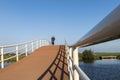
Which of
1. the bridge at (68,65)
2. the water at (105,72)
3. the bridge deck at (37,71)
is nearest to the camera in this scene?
the bridge at (68,65)

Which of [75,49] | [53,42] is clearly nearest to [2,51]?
[75,49]

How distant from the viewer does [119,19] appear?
4.29 feet

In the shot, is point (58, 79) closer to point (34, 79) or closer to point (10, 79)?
point (34, 79)

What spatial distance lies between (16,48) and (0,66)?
6.09 feet

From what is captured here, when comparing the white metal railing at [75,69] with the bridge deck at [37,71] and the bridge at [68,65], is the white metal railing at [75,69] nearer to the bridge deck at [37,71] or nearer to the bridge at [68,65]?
the bridge at [68,65]

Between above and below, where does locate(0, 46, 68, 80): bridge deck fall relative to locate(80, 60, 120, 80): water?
above

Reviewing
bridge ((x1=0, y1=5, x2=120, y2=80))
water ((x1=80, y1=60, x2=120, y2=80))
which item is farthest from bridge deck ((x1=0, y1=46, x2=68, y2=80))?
water ((x1=80, y1=60, x2=120, y2=80))

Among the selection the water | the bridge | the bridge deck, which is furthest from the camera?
the water

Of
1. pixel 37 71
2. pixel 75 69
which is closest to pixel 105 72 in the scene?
pixel 37 71

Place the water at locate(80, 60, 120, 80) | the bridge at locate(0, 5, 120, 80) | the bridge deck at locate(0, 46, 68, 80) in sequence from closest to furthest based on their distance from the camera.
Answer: the bridge at locate(0, 5, 120, 80) < the bridge deck at locate(0, 46, 68, 80) < the water at locate(80, 60, 120, 80)

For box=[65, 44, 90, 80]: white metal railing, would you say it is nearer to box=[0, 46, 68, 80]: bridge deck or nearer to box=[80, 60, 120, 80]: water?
box=[0, 46, 68, 80]: bridge deck

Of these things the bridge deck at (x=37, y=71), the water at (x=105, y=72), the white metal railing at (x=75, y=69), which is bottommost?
the water at (x=105, y=72)

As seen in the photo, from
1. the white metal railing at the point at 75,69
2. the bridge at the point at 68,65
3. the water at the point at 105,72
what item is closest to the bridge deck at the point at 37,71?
the bridge at the point at 68,65

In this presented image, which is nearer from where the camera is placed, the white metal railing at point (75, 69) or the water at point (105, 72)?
the white metal railing at point (75, 69)
